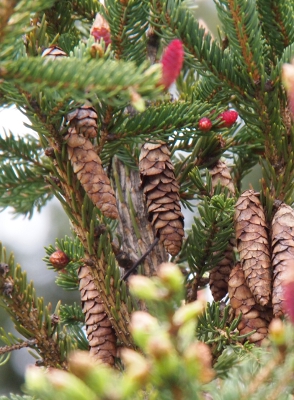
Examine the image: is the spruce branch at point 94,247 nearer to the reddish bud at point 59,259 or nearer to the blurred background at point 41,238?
the reddish bud at point 59,259

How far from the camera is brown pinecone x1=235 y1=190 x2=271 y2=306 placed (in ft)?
2.74

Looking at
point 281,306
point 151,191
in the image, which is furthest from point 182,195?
point 281,306

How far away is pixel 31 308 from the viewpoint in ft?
2.70

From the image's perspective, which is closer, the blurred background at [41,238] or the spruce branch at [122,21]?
the spruce branch at [122,21]

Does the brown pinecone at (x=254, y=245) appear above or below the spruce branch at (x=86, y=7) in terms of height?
below

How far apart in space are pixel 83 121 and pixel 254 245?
1.08 ft

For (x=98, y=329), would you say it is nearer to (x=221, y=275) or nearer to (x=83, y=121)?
(x=221, y=275)

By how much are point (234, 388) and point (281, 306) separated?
1.04 feet

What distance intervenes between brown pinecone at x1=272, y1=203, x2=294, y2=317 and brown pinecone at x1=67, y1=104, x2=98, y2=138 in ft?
1.06

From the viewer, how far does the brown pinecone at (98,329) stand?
907mm

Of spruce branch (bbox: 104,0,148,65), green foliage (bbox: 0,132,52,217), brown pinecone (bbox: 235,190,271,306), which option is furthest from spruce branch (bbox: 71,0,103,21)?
brown pinecone (bbox: 235,190,271,306)

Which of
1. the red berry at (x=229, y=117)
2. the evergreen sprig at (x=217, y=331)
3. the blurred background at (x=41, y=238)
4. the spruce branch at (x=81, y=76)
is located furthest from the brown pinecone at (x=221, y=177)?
the blurred background at (x=41, y=238)

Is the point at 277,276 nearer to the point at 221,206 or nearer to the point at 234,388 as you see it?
the point at 221,206

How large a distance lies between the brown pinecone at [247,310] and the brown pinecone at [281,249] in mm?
61
